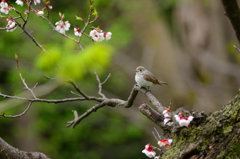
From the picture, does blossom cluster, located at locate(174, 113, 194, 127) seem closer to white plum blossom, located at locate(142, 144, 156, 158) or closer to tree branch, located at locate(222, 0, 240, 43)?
white plum blossom, located at locate(142, 144, 156, 158)

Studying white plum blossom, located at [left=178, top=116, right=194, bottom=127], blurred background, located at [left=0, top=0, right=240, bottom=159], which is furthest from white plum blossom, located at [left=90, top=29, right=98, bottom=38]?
blurred background, located at [left=0, top=0, right=240, bottom=159]

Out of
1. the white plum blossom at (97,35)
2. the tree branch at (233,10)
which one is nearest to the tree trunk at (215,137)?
the tree branch at (233,10)

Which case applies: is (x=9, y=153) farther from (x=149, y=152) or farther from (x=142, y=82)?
(x=142, y=82)

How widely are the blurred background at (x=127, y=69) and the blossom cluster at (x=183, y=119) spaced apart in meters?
4.98

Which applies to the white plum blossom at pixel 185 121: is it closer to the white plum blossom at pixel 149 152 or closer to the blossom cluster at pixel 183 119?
the blossom cluster at pixel 183 119

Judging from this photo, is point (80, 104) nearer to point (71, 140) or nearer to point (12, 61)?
point (71, 140)

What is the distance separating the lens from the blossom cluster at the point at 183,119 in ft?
7.02

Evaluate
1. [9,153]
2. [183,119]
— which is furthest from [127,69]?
[183,119]

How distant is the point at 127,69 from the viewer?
1052cm

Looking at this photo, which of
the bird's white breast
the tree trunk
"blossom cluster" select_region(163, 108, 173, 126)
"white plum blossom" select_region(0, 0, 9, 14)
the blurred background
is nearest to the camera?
the tree trunk

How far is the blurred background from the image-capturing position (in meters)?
8.40

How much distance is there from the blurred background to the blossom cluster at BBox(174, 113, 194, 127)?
498cm

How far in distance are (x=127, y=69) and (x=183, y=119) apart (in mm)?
8399

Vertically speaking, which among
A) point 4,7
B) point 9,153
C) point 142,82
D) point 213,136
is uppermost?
point 4,7
